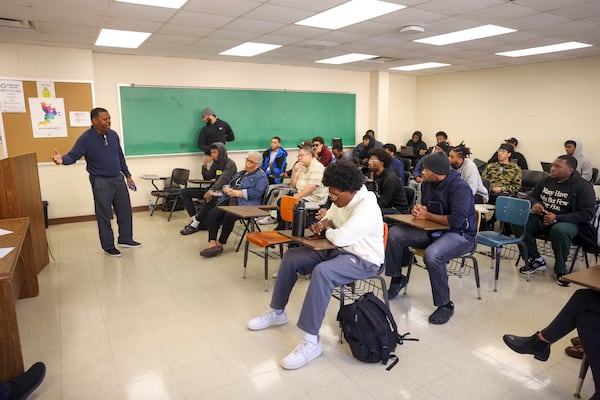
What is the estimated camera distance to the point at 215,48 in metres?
6.24

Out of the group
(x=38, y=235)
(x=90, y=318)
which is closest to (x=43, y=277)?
(x=38, y=235)

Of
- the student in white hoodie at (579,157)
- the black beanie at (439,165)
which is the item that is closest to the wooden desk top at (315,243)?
the black beanie at (439,165)

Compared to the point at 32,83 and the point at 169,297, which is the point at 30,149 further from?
the point at 169,297

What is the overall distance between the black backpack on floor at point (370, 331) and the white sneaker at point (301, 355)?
0.76 feet

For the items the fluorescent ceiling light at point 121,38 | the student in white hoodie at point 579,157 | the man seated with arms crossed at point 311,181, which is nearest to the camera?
the man seated with arms crossed at point 311,181

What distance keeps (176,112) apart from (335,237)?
17.6ft

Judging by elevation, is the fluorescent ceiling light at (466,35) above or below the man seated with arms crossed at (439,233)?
above

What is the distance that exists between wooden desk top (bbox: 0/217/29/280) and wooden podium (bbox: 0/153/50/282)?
439 millimetres

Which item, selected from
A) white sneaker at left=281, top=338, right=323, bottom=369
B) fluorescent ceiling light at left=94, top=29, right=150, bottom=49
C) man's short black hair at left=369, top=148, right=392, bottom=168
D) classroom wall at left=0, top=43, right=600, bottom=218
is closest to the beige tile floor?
white sneaker at left=281, top=338, right=323, bottom=369

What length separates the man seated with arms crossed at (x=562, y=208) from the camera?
12.5ft

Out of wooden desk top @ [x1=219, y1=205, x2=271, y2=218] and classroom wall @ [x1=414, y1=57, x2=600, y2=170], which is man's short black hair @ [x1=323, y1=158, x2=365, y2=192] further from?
classroom wall @ [x1=414, y1=57, x2=600, y2=170]

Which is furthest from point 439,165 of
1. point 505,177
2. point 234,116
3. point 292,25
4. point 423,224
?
point 234,116

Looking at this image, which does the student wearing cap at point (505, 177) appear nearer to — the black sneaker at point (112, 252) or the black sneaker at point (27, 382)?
the black sneaker at point (112, 252)

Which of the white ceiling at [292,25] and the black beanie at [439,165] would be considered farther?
the white ceiling at [292,25]
